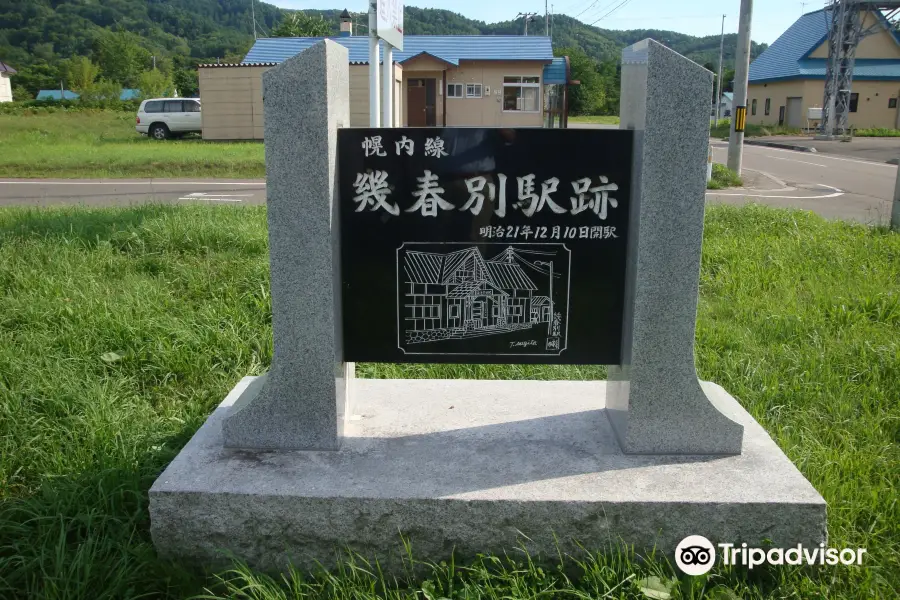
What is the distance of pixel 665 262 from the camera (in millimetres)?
2912

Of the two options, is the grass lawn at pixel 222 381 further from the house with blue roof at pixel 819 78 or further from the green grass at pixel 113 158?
the house with blue roof at pixel 819 78

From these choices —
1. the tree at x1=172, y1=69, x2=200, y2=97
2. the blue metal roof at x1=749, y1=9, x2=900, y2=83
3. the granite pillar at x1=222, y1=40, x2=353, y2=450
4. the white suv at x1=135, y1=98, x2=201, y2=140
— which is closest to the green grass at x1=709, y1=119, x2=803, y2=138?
the blue metal roof at x1=749, y1=9, x2=900, y2=83

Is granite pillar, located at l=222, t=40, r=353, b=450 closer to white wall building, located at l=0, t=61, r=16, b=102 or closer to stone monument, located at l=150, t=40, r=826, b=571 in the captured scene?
stone monument, located at l=150, t=40, r=826, b=571

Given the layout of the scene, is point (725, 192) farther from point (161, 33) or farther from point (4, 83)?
point (161, 33)

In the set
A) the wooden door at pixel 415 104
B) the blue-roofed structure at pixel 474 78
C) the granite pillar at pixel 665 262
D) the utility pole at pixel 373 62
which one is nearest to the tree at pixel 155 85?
the blue-roofed structure at pixel 474 78

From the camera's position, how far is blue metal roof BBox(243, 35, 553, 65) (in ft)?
96.1

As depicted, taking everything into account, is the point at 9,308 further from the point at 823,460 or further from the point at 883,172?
the point at 883,172

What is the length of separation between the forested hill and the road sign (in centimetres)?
7668

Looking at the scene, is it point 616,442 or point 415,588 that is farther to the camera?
point 616,442

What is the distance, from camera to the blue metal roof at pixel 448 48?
2928 cm

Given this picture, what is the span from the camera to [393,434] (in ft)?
10.5

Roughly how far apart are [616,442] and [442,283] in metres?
1.00

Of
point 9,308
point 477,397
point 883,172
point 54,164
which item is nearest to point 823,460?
point 477,397

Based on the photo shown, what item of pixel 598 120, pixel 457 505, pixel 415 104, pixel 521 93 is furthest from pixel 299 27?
pixel 457 505
